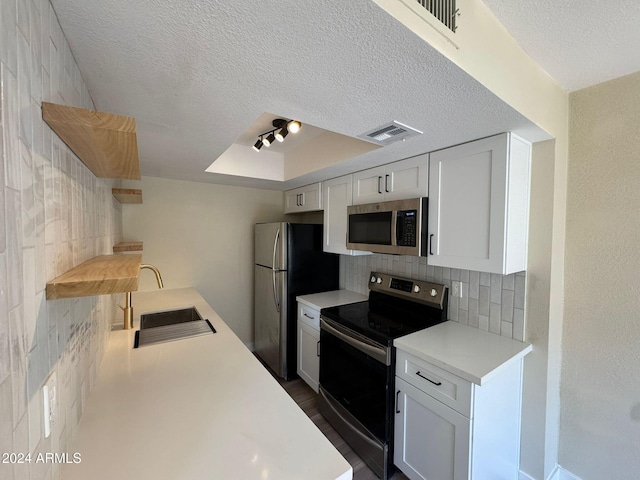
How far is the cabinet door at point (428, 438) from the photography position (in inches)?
53.8

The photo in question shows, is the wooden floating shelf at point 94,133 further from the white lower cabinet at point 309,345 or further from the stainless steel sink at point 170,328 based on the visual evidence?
the white lower cabinet at point 309,345

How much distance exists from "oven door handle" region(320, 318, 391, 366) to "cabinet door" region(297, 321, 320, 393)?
0.29 metres

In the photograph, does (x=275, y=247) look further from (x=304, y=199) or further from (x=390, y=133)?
(x=390, y=133)

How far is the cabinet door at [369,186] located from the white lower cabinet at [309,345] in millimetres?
1086

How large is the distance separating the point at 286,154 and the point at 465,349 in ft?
7.77

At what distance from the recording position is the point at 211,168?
2.49 metres

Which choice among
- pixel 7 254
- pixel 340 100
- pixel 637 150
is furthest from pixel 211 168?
pixel 637 150

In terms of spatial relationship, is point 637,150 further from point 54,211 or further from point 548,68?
point 54,211

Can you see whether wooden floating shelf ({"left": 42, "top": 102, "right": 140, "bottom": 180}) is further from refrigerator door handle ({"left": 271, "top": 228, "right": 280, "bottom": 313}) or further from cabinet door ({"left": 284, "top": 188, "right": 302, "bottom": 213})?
cabinet door ({"left": 284, "top": 188, "right": 302, "bottom": 213})

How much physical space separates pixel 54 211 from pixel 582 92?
2.52 meters

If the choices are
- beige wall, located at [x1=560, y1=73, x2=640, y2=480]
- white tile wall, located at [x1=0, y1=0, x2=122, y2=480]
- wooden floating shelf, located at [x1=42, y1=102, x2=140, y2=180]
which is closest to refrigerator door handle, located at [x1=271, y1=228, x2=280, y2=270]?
wooden floating shelf, located at [x1=42, y1=102, x2=140, y2=180]

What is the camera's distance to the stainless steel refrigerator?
9.04 ft

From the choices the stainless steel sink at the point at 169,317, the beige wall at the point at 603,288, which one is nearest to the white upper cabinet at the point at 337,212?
the stainless steel sink at the point at 169,317

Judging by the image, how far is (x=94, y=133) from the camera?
721mm
